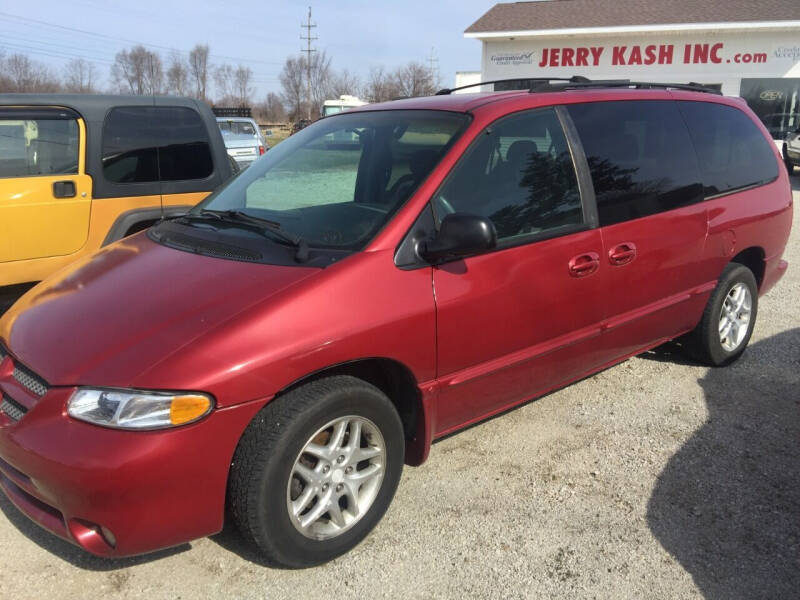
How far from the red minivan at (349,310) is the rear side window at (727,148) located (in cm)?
4

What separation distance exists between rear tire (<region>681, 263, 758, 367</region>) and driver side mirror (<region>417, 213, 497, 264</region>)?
2.37 m

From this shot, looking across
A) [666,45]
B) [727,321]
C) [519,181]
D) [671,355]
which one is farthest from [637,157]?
[666,45]

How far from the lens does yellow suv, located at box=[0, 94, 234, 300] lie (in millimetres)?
5020

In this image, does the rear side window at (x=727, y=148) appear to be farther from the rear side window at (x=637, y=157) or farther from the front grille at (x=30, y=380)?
the front grille at (x=30, y=380)

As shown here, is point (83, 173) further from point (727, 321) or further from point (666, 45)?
point (666, 45)

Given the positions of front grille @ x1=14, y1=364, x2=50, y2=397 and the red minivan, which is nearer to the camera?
the red minivan

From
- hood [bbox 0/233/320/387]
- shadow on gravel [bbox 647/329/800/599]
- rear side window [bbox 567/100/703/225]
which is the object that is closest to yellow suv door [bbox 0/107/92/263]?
hood [bbox 0/233/320/387]

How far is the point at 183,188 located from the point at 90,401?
12.1ft


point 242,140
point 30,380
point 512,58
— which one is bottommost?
point 30,380

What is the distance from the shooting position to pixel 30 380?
2.50 metres

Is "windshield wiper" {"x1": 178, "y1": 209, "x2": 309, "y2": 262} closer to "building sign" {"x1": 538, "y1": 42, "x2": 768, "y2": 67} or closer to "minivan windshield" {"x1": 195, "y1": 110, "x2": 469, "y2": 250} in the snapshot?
"minivan windshield" {"x1": 195, "y1": 110, "x2": 469, "y2": 250}

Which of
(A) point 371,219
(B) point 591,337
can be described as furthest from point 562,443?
(A) point 371,219

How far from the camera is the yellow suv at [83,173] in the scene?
502 cm

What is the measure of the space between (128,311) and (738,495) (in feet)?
9.23
